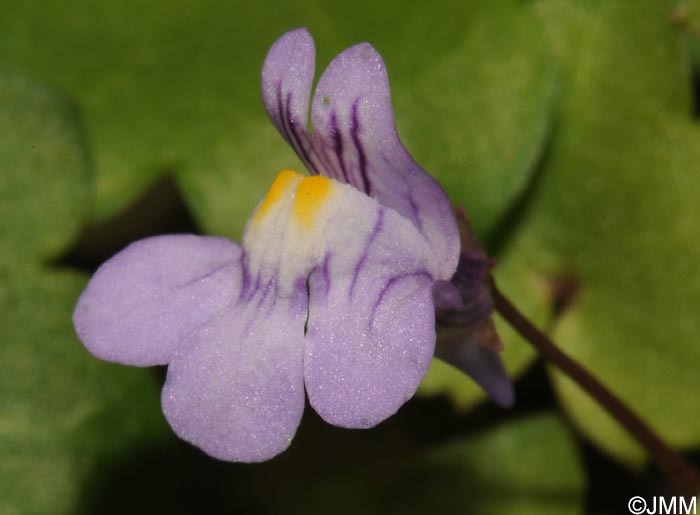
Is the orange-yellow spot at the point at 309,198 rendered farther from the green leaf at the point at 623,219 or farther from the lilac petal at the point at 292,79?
the green leaf at the point at 623,219

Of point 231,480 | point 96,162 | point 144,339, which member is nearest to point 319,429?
point 231,480

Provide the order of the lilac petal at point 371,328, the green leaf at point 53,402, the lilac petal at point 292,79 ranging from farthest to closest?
the green leaf at point 53,402, the lilac petal at point 292,79, the lilac petal at point 371,328

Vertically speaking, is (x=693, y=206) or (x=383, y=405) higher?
(x=383, y=405)

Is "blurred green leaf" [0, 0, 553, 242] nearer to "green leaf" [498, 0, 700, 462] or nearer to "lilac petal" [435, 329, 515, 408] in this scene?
"green leaf" [498, 0, 700, 462]

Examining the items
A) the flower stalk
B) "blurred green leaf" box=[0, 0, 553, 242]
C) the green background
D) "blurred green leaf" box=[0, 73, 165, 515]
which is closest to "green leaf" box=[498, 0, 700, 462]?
the green background

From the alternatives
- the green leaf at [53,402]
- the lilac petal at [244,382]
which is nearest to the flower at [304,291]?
the lilac petal at [244,382]

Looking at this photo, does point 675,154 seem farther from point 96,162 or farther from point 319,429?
point 96,162

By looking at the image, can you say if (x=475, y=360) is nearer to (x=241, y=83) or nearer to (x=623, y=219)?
(x=623, y=219)
